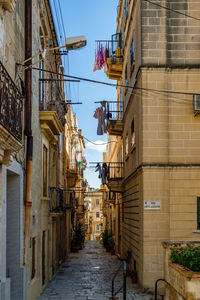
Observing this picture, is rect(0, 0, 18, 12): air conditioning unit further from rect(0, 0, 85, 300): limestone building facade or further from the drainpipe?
the drainpipe

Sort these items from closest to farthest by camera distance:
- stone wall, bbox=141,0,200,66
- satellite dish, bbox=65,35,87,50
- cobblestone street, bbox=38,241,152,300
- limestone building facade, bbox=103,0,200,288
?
satellite dish, bbox=65,35,87,50
cobblestone street, bbox=38,241,152,300
limestone building facade, bbox=103,0,200,288
stone wall, bbox=141,0,200,66

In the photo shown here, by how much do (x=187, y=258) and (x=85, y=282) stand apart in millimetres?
9079

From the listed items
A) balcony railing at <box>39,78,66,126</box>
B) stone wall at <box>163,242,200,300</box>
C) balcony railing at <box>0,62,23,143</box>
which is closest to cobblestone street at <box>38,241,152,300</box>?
stone wall at <box>163,242,200,300</box>

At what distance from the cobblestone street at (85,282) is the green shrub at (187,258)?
4.39m

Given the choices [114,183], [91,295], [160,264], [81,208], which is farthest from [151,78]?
[81,208]

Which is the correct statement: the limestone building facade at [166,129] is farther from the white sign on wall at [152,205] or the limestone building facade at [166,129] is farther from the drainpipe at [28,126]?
the drainpipe at [28,126]

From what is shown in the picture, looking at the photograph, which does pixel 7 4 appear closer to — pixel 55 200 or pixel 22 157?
pixel 22 157

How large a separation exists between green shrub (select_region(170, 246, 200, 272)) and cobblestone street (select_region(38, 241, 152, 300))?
439cm

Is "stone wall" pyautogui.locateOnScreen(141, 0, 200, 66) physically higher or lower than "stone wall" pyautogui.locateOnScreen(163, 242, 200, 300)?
higher

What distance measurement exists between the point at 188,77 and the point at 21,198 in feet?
23.4

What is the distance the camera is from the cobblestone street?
542 inches

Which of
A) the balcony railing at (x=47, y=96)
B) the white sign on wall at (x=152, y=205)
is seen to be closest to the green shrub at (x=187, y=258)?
the white sign on wall at (x=152, y=205)

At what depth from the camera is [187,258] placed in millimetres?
8305

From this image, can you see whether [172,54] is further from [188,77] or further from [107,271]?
[107,271]
